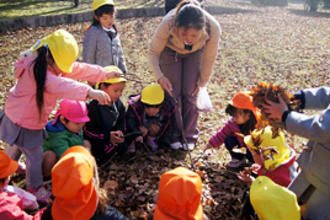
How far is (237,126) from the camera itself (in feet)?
12.1

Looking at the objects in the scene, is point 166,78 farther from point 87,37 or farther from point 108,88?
point 87,37

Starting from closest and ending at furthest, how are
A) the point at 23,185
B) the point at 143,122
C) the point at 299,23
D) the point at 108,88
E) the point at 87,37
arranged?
1. the point at 23,185
2. the point at 108,88
3. the point at 143,122
4. the point at 87,37
5. the point at 299,23

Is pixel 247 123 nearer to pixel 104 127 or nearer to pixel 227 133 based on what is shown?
pixel 227 133

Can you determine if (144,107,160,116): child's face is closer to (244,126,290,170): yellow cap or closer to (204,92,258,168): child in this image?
(204,92,258,168): child

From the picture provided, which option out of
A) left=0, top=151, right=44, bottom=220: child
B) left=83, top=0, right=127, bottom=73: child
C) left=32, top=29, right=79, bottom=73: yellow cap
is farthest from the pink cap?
left=83, top=0, right=127, bottom=73: child

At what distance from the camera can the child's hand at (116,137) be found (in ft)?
11.5

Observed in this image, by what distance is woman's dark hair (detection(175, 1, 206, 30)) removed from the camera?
2947 mm

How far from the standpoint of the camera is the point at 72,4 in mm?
12664

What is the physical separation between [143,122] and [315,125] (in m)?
2.44

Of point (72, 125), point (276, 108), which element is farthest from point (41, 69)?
point (276, 108)

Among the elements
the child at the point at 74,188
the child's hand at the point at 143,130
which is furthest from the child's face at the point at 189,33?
the child at the point at 74,188

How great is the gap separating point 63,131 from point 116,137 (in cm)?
71

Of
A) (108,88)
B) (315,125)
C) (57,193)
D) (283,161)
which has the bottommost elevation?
(283,161)

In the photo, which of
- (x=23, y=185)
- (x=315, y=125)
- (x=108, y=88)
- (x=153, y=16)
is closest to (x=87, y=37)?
(x=108, y=88)
